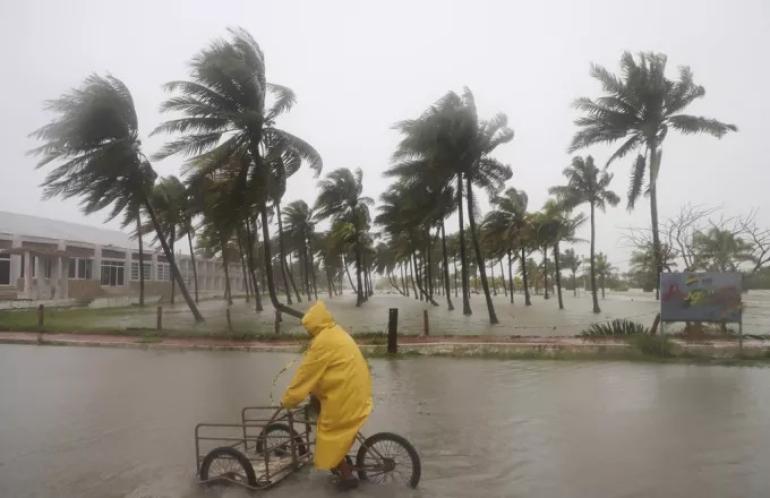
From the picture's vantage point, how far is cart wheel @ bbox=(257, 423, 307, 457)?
17.8 ft

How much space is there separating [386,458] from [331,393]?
3.00ft

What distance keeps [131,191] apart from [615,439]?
22.9 meters

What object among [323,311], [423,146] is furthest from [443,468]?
[423,146]

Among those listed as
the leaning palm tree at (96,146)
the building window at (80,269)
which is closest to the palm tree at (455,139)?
the leaning palm tree at (96,146)

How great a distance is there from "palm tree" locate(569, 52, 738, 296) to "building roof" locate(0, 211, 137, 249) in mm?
29780

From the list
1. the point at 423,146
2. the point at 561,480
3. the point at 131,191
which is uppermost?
the point at 423,146

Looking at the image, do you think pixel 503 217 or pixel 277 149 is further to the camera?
A: pixel 503 217

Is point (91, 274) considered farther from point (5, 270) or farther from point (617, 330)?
point (617, 330)

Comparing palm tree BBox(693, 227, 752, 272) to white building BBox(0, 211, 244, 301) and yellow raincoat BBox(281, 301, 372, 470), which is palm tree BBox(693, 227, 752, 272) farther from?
white building BBox(0, 211, 244, 301)

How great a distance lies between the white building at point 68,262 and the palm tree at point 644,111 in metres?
28.5

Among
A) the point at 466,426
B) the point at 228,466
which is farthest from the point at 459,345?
the point at 228,466

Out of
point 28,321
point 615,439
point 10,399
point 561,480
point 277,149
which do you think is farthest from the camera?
point 28,321

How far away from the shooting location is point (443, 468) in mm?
6129

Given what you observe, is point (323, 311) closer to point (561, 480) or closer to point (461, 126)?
point (561, 480)
